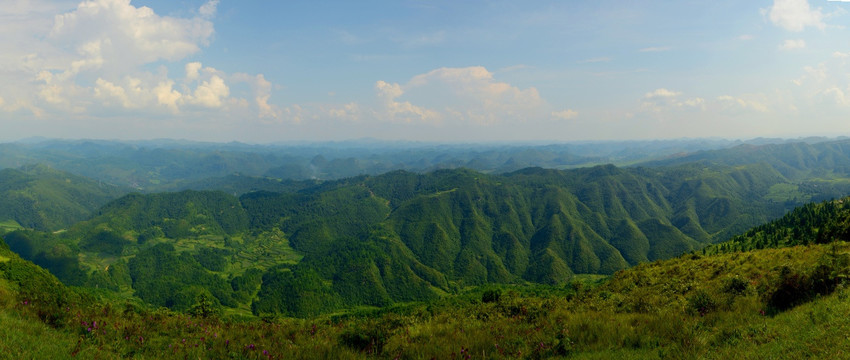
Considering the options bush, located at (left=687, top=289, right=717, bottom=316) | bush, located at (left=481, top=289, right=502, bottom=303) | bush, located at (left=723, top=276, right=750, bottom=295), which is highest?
bush, located at (left=687, top=289, right=717, bottom=316)

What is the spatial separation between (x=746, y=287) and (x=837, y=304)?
16.8 feet

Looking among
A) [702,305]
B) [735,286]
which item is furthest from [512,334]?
[735,286]

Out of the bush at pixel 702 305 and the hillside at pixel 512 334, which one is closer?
the hillside at pixel 512 334

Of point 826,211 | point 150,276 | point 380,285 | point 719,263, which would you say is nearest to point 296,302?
point 380,285

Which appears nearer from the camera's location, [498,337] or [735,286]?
[498,337]

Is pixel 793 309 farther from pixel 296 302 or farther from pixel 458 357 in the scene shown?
pixel 296 302

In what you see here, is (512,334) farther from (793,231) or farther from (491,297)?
(793,231)

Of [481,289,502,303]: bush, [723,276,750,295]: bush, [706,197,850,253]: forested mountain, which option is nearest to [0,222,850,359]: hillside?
[723,276,750,295]: bush

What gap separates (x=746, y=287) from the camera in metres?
15.5

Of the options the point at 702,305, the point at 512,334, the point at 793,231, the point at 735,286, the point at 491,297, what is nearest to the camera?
the point at 512,334

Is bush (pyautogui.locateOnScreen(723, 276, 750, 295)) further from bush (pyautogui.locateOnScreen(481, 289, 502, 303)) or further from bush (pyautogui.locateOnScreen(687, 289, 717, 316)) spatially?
bush (pyautogui.locateOnScreen(481, 289, 502, 303))

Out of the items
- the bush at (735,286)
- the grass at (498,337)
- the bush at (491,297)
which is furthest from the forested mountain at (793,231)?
the grass at (498,337)

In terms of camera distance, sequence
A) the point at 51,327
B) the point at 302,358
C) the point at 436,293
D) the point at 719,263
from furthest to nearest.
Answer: the point at 436,293 → the point at 719,263 → the point at 51,327 → the point at 302,358

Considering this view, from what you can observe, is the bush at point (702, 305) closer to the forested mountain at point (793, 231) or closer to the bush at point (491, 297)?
the bush at point (491, 297)
